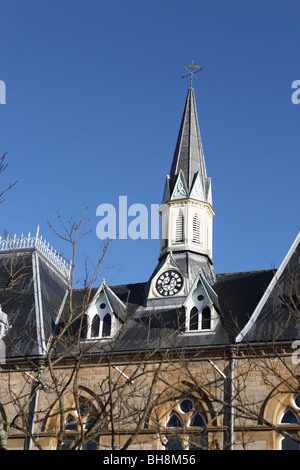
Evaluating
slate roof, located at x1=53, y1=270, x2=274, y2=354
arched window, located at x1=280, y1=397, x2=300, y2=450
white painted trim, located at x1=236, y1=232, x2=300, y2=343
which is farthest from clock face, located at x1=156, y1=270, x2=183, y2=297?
arched window, located at x1=280, y1=397, x2=300, y2=450

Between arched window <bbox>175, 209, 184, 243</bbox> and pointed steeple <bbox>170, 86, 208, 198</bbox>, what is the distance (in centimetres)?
139

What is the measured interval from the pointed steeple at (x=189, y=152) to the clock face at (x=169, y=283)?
551 cm

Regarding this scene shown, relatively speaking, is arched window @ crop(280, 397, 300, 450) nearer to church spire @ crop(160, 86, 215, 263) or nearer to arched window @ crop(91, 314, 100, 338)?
arched window @ crop(91, 314, 100, 338)

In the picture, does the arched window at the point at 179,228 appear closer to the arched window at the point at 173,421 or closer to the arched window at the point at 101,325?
the arched window at the point at 101,325

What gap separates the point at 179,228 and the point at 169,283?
4.06m

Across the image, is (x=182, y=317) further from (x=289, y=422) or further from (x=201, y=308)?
(x=289, y=422)

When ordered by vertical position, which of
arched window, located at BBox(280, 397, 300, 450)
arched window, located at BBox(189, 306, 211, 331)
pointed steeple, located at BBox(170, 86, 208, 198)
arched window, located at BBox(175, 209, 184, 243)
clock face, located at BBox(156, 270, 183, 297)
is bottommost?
arched window, located at BBox(280, 397, 300, 450)

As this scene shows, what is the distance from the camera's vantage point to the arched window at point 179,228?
116ft

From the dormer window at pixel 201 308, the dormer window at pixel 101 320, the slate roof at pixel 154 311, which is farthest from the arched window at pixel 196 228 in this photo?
the dormer window at pixel 101 320

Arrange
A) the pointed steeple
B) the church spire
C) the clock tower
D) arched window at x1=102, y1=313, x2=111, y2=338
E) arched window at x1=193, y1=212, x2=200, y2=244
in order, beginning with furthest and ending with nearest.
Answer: the pointed steeple, arched window at x1=193, y1=212, x2=200, y2=244, the church spire, the clock tower, arched window at x1=102, y1=313, x2=111, y2=338

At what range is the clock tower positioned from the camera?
32.8m

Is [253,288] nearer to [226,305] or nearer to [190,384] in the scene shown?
[226,305]
